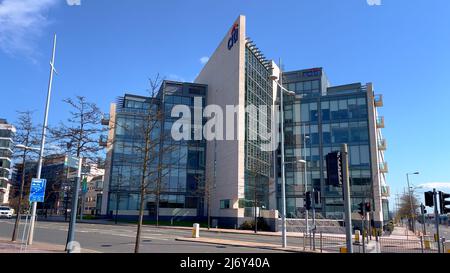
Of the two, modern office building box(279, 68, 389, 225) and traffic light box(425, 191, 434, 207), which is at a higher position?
modern office building box(279, 68, 389, 225)

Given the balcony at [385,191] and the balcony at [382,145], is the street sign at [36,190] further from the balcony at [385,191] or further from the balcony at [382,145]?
the balcony at [382,145]

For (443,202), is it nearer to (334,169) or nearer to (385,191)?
(334,169)

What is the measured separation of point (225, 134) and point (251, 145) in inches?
171

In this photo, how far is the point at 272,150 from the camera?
5806cm

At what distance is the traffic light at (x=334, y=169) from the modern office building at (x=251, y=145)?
115 feet

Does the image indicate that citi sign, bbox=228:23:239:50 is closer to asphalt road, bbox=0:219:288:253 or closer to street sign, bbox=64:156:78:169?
asphalt road, bbox=0:219:288:253

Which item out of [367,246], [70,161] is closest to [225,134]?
[367,246]

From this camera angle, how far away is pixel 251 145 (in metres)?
49.7

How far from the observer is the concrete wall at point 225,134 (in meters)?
46.5

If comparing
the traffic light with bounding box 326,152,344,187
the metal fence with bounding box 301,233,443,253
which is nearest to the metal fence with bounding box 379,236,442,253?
the metal fence with bounding box 301,233,443,253

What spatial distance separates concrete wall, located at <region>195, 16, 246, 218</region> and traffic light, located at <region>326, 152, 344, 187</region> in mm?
35314

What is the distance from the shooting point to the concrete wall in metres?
46.5
